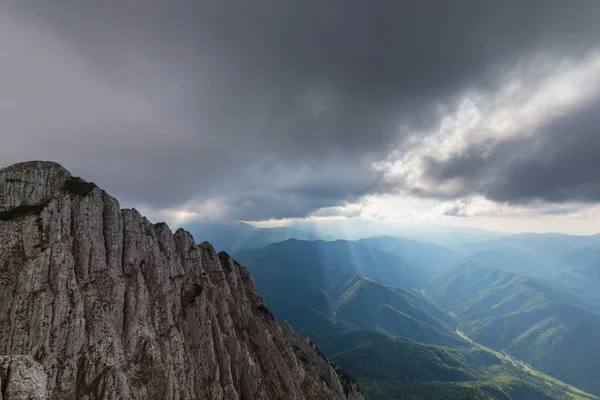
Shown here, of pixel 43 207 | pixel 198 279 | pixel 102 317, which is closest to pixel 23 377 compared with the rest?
pixel 102 317

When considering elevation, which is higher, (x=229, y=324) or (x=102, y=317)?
(x=102, y=317)

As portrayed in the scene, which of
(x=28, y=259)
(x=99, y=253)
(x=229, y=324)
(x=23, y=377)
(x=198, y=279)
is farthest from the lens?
(x=198, y=279)

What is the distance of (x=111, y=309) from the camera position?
62125 mm

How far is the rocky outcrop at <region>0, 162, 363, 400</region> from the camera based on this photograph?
171 feet

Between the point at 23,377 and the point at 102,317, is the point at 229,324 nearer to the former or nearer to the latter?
the point at 102,317

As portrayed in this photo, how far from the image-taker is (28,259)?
56.4 metres

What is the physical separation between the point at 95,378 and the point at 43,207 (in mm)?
38860

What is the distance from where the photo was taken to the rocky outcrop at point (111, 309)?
171 ft

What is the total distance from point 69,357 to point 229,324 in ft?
137

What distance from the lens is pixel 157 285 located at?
7575 centimetres

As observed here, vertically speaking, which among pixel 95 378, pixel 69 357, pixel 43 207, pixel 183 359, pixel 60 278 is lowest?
pixel 183 359

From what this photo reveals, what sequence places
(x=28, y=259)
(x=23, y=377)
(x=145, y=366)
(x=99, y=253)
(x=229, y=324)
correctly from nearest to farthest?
(x=23, y=377) < (x=28, y=259) < (x=145, y=366) < (x=99, y=253) < (x=229, y=324)

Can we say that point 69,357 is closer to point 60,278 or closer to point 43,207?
point 60,278

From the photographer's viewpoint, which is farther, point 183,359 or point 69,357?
point 183,359
